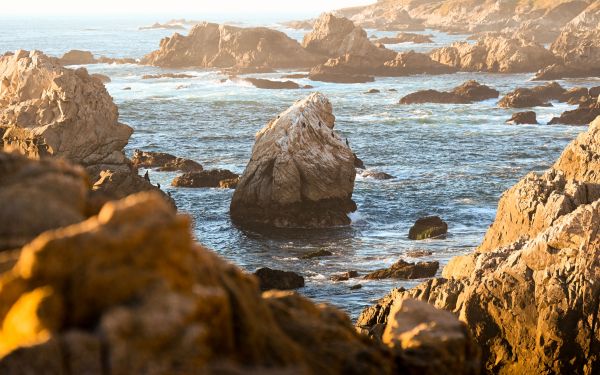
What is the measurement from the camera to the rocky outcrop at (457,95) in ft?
371

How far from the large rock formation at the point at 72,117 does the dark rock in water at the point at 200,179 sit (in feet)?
15.8

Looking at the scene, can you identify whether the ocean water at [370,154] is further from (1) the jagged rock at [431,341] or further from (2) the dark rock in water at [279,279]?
(1) the jagged rock at [431,341]

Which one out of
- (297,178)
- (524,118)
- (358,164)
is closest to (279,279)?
(297,178)

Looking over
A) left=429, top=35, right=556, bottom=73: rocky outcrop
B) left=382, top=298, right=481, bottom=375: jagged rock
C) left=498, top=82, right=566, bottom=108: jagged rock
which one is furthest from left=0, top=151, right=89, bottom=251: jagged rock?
left=429, top=35, right=556, bottom=73: rocky outcrop

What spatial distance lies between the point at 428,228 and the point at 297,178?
25.2 ft

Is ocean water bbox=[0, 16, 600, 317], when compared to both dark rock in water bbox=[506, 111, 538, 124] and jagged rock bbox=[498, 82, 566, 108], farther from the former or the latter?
jagged rock bbox=[498, 82, 566, 108]

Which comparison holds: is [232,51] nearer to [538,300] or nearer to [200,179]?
[200,179]

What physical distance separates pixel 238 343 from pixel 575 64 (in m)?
132

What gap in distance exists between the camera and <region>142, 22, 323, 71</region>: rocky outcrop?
161m

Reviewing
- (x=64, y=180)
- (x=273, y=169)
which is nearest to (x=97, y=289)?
(x=64, y=180)

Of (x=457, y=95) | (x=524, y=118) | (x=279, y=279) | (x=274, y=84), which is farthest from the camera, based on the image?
(x=274, y=84)

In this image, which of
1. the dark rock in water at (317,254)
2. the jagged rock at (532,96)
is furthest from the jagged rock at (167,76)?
the dark rock in water at (317,254)

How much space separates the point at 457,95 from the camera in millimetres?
114062

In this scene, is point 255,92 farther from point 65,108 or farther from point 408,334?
point 408,334
